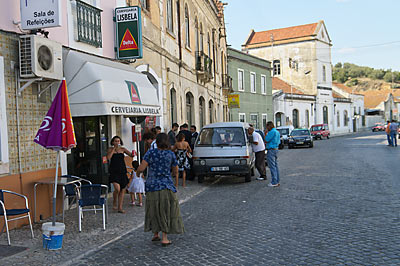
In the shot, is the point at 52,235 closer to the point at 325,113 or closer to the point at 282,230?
the point at 282,230

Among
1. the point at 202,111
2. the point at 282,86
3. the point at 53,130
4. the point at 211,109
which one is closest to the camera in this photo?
the point at 53,130

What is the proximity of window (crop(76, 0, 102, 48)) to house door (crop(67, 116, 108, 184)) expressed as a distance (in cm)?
202

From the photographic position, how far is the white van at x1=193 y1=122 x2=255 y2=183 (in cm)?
1283

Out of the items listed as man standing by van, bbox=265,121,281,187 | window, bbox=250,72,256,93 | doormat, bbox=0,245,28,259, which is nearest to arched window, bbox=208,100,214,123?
window, bbox=250,72,256,93

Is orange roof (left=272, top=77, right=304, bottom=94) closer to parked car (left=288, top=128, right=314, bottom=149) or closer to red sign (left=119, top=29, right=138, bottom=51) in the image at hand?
parked car (left=288, top=128, right=314, bottom=149)

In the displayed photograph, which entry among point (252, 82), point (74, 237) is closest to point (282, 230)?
point (74, 237)

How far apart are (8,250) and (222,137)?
824 cm

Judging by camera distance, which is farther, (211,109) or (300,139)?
(300,139)

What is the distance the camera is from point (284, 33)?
208ft

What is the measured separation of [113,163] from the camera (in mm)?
9008

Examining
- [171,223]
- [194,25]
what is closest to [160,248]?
[171,223]

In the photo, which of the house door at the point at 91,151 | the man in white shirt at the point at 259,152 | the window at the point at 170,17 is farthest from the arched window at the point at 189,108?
the house door at the point at 91,151

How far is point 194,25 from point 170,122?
807 centimetres

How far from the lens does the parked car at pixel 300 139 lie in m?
31.3
